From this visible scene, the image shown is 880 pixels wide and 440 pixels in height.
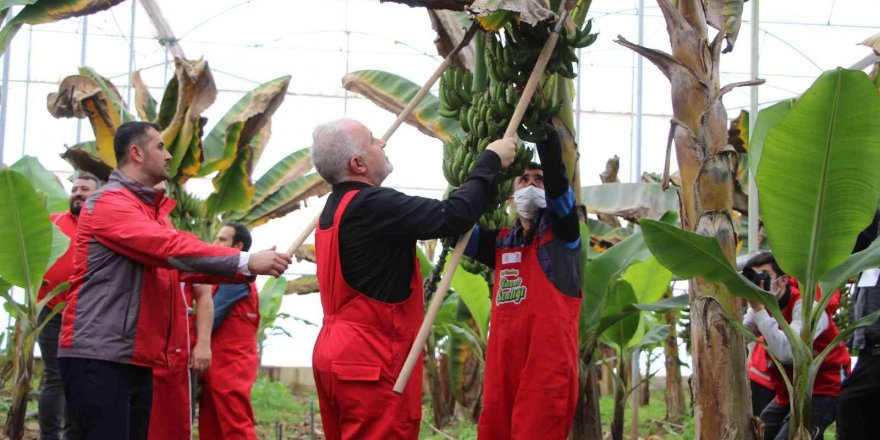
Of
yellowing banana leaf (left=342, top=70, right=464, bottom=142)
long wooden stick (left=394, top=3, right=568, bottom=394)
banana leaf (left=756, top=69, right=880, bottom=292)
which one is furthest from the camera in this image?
yellowing banana leaf (left=342, top=70, right=464, bottom=142)

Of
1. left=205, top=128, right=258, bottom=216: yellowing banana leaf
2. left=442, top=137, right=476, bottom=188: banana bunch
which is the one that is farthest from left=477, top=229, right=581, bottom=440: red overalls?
left=205, top=128, right=258, bottom=216: yellowing banana leaf

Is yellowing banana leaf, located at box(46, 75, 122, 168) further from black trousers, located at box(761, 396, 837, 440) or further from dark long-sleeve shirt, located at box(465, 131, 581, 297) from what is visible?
black trousers, located at box(761, 396, 837, 440)

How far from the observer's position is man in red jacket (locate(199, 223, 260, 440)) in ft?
16.0

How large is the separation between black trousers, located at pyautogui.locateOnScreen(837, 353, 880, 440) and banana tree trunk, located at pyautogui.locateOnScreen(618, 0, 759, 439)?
0.56 meters

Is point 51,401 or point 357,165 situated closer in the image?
point 357,165

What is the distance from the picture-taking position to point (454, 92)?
151 inches

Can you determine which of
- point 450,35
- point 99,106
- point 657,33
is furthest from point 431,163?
point 450,35

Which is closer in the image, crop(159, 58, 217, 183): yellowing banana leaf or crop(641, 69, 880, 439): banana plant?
crop(641, 69, 880, 439): banana plant

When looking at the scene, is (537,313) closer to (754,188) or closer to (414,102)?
(414,102)

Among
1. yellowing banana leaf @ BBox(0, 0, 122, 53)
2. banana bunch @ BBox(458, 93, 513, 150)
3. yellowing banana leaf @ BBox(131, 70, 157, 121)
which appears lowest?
banana bunch @ BBox(458, 93, 513, 150)

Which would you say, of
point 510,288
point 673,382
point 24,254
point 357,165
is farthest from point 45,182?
point 673,382

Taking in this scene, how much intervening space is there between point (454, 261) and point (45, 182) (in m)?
4.33

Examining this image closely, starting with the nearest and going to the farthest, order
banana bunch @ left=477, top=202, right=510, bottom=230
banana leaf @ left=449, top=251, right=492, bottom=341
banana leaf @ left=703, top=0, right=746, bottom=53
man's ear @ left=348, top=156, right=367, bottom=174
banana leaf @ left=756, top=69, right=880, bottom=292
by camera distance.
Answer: man's ear @ left=348, top=156, right=367, bottom=174 → banana leaf @ left=756, top=69, right=880, bottom=292 → banana leaf @ left=703, top=0, right=746, bottom=53 → banana bunch @ left=477, top=202, right=510, bottom=230 → banana leaf @ left=449, top=251, right=492, bottom=341

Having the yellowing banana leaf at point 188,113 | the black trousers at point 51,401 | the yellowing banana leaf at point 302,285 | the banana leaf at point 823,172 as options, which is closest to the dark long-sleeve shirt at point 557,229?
the banana leaf at point 823,172
